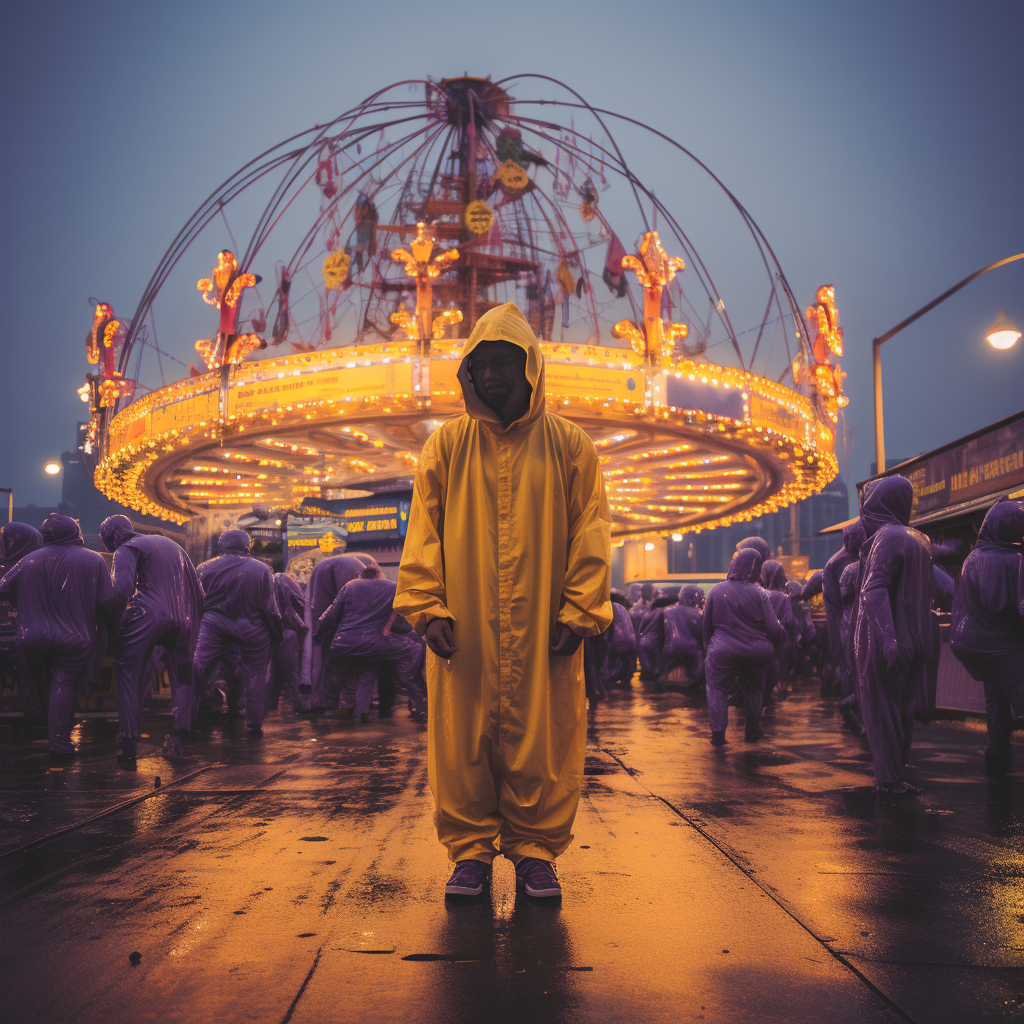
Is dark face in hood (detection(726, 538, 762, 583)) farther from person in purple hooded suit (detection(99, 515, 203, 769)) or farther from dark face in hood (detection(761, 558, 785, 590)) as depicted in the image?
person in purple hooded suit (detection(99, 515, 203, 769))

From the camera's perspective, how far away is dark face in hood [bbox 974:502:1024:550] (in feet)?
21.0

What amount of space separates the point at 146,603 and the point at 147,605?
0.07ft

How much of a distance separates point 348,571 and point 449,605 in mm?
8643

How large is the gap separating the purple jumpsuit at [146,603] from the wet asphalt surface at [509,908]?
1.43 m

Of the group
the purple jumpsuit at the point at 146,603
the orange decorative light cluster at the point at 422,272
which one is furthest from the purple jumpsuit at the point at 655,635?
the purple jumpsuit at the point at 146,603

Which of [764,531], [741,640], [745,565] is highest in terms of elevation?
[764,531]

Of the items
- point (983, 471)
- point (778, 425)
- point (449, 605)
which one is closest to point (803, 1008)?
point (449, 605)

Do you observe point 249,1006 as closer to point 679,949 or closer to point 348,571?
point 679,949

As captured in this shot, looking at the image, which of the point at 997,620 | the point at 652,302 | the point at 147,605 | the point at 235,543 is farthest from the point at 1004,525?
the point at 652,302

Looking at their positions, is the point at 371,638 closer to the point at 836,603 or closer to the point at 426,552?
the point at 836,603

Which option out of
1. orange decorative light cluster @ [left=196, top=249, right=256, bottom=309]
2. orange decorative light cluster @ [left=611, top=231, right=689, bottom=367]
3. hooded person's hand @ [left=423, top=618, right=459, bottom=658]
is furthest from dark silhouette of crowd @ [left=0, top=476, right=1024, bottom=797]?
orange decorative light cluster @ [left=196, top=249, right=256, bottom=309]

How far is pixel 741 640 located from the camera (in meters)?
8.66

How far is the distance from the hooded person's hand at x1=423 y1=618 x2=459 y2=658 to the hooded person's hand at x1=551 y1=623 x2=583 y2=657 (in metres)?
0.38

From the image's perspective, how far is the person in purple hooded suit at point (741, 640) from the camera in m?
8.62
